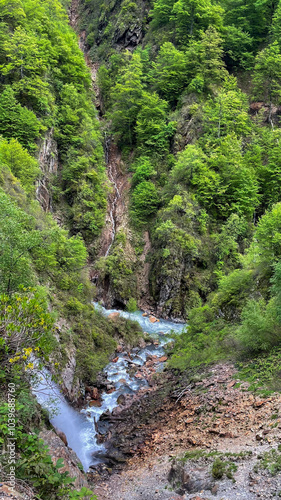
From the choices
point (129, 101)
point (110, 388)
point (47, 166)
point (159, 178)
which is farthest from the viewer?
point (129, 101)

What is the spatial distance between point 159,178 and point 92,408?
2165cm

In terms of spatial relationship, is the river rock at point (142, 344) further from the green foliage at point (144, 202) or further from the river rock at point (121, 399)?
the green foliage at point (144, 202)

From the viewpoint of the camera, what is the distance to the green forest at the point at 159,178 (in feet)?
52.3

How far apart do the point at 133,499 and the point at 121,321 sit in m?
12.3

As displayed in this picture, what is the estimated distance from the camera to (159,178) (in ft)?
101

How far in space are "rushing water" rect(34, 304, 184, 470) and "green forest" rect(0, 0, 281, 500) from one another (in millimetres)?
903

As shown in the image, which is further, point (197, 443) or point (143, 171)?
point (143, 171)

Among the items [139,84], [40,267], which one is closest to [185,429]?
[40,267]

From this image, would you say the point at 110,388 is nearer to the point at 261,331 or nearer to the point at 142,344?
the point at 142,344

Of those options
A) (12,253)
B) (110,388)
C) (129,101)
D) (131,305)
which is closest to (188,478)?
(110,388)

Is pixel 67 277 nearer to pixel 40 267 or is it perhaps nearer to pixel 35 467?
pixel 40 267

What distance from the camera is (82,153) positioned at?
30047 mm

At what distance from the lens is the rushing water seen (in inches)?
473

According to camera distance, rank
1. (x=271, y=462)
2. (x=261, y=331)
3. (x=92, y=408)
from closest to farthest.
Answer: (x=271, y=462), (x=261, y=331), (x=92, y=408)
